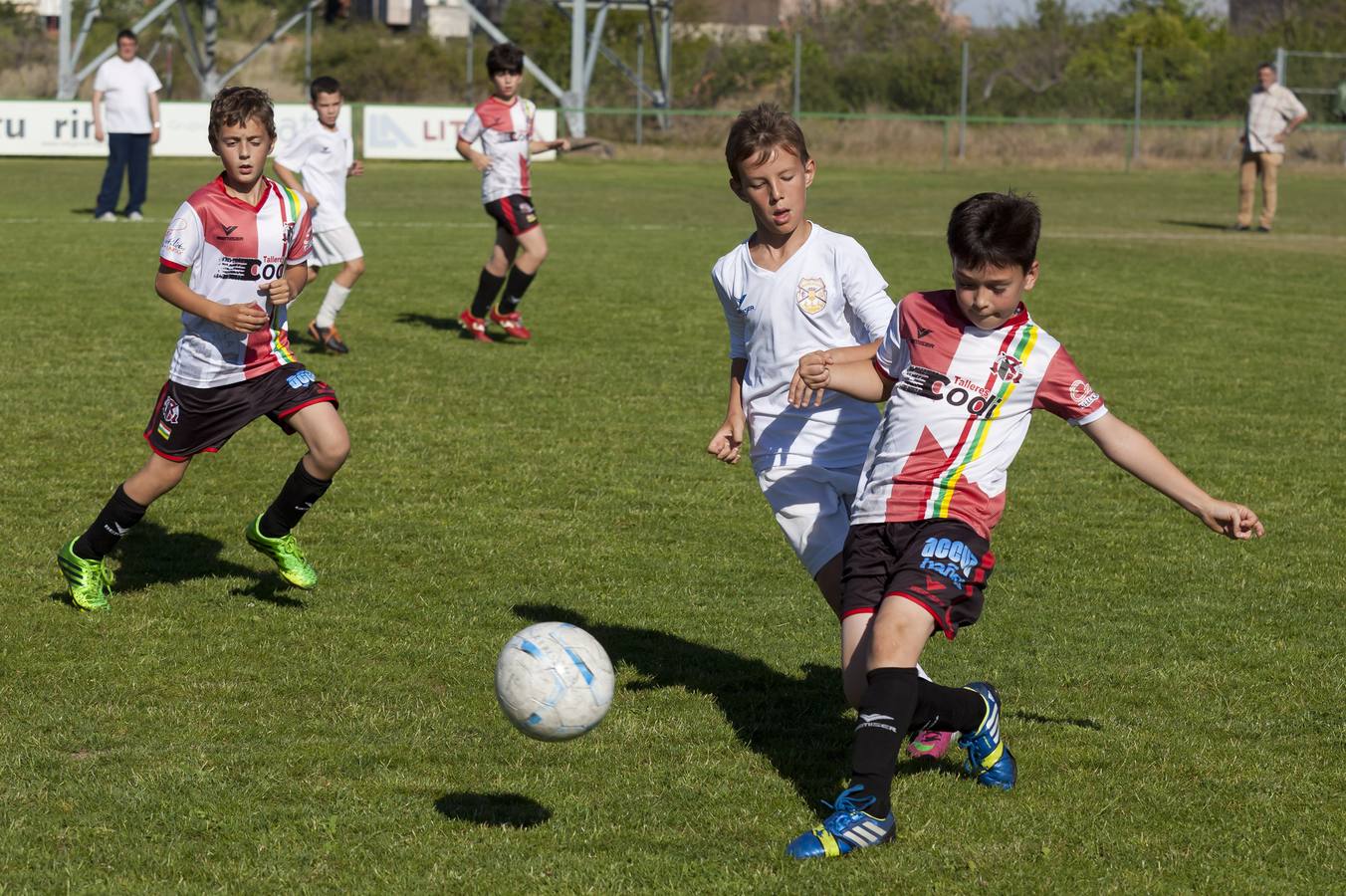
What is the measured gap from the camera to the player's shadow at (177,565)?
5.88 m

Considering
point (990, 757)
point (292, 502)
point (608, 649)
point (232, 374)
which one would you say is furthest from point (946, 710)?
point (232, 374)

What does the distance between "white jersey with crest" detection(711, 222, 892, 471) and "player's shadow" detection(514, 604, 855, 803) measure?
2.45 feet

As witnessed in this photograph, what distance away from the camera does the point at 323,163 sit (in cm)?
1130

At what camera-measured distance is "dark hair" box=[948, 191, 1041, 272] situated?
12.6 feet

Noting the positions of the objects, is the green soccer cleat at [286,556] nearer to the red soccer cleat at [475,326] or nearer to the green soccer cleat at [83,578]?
the green soccer cleat at [83,578]

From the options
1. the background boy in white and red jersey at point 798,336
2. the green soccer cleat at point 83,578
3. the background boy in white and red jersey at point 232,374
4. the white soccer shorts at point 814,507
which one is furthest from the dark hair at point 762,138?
the green soccer cleat at point 83,578

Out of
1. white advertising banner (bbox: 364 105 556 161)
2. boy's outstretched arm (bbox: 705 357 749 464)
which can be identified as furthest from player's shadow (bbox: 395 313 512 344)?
white advertising banner (bbox: 364 105 556 161)

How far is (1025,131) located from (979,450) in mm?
36857

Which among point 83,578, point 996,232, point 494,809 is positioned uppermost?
point 996,232

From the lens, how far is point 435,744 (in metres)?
4.41

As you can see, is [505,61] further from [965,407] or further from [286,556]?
[965,407]

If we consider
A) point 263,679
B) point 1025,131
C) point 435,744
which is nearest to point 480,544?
point 263,679

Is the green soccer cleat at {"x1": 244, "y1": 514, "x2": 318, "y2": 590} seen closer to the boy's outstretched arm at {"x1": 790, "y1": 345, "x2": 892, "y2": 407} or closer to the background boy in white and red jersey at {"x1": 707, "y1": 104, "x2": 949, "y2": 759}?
the background boy in white and red jersey at {"x1": 707, "y1": 104, "x2": 949, "y2": 759}

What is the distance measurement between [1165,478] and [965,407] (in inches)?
20.7
